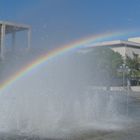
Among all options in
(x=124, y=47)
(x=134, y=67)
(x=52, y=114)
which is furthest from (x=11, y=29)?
(x=52, y=114)

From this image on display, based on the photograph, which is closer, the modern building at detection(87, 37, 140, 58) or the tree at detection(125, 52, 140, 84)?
the tree at detection(125, 52, 140, 84)

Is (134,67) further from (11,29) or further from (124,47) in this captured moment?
(11,29)

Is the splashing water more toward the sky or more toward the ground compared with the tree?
more toward the ground

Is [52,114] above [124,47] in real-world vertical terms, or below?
below

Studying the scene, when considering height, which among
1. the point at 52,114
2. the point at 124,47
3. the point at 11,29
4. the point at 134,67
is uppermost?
the point at 11,29

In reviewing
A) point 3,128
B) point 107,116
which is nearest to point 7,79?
point 107,116

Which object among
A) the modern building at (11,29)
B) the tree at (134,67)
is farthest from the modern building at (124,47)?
the modern building at (11,29)

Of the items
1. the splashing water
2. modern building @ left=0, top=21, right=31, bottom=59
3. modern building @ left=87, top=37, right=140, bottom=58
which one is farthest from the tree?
the splashing water

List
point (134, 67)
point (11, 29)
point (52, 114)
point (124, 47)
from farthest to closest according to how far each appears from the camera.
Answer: point (124, 47) < point (134, 67) < point (11, 29) < point (52, 114)

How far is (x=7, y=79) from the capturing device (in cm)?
2766

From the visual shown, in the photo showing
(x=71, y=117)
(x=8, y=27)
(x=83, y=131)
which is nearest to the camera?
(x=83, y=131)

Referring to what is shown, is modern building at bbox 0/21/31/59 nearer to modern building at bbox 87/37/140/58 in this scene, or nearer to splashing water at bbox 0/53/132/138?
modern building at bbox 87/37/140/58

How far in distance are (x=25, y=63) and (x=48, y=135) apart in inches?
743

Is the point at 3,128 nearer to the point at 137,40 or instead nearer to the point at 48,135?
the point at 48,135
